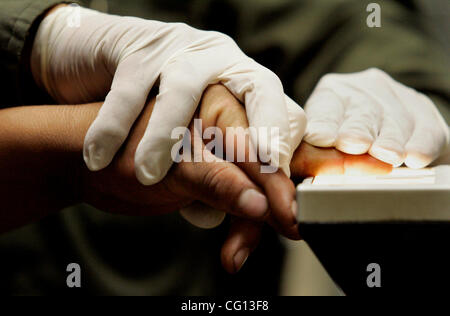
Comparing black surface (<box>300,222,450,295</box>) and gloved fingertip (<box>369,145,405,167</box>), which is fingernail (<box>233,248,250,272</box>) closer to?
black surface (<box>300,222,450,295</box>)

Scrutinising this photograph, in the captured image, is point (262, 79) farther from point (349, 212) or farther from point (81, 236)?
point (81, 236)

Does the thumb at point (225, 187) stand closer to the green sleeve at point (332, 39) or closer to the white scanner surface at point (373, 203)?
the white scanner surface at point (373, 203)

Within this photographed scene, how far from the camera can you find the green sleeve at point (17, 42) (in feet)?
2.43

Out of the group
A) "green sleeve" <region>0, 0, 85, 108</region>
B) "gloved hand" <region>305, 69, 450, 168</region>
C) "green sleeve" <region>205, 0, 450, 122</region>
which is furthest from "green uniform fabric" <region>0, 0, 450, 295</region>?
"green sleeve" <region>0, 0, 85, 108</region>

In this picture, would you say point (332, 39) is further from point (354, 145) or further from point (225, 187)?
point (225, 187)

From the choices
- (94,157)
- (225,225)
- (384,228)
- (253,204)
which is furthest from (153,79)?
(225,225)

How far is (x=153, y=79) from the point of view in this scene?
1.98 feet

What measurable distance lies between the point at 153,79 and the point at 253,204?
23cm

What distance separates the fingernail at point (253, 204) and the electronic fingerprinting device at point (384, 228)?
50 millimetres

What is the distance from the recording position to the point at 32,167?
709mm

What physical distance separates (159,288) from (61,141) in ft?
1.64

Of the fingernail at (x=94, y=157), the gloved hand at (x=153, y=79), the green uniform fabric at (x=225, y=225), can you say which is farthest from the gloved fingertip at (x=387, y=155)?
the green uniform fabric at (x=225, y=225)

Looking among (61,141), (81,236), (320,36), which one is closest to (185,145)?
(61,141)
